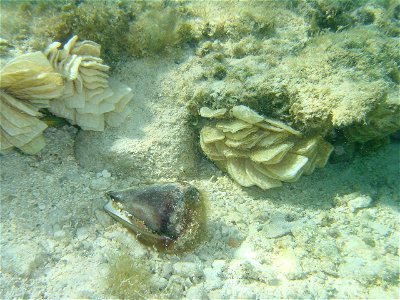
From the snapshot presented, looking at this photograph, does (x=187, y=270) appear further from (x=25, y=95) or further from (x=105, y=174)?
(x=25, y=95)

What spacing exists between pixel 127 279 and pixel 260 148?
1856 millimetres

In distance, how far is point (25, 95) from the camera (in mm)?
2914

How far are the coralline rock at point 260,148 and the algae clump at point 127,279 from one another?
1.45 metres

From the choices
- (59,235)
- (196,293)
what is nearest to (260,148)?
(196,293)

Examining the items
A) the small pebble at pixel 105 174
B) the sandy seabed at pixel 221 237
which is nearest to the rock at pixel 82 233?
the sandy seabed at pixel 221 237

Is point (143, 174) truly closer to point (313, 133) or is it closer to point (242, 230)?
point (242, 230)

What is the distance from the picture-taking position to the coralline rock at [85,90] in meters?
3.04

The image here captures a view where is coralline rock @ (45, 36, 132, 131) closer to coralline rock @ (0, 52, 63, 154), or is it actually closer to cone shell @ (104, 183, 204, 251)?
coralline rock @ (0, 52, 63, 154)

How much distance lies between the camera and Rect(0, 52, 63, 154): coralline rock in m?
2.71

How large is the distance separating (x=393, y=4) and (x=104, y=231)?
5.21 meters

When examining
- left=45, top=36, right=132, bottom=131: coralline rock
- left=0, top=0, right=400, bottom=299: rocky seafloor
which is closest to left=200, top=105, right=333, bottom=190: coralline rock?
left=0, top=0, right=400, bottom=299: rocky seafloor

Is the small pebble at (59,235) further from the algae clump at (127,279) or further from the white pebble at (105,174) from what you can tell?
the white pebble at (105,174)

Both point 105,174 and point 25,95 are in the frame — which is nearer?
point 25,95

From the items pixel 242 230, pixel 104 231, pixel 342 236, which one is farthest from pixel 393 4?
pixel 104 231
